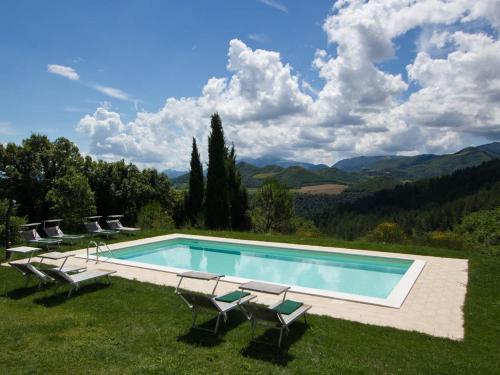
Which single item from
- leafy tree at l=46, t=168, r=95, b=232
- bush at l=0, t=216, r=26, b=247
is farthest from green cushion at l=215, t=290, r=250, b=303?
leafy tree at l=46, t=168, r=95, b=232

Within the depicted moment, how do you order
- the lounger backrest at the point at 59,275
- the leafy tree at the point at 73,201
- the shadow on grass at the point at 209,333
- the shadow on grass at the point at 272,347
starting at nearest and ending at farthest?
the shadow on grass at the point at 272,347 → the shadow on grass at the point at 209,333 → the lounger backrest at the point at 59,275 → the leafy tree at the point at 73,201

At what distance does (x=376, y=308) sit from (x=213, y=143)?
1422 cm

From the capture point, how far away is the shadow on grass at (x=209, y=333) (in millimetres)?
5199

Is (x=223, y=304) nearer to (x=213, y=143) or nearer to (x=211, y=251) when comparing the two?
(x=211, y=251)

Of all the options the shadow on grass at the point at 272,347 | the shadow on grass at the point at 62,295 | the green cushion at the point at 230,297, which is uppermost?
the green cushion at the point at 230,297

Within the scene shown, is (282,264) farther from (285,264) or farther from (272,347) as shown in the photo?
(272,347)

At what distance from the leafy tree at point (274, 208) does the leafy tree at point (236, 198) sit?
1380 millimetres

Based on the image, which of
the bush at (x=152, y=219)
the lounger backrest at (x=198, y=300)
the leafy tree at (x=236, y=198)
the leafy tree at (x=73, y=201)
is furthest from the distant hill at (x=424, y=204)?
the lounger backrest at (x=198, y=300)

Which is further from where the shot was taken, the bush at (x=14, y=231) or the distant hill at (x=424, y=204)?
the distant hill at (x=424, y=204)

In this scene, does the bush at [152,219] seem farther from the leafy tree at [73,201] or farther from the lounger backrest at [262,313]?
the lounger backrest at [262,313]

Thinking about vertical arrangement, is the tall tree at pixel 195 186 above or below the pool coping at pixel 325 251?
above

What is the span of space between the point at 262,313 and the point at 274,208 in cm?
1636

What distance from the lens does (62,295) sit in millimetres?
7359

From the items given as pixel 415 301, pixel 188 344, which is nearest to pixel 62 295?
pixel 188 344
